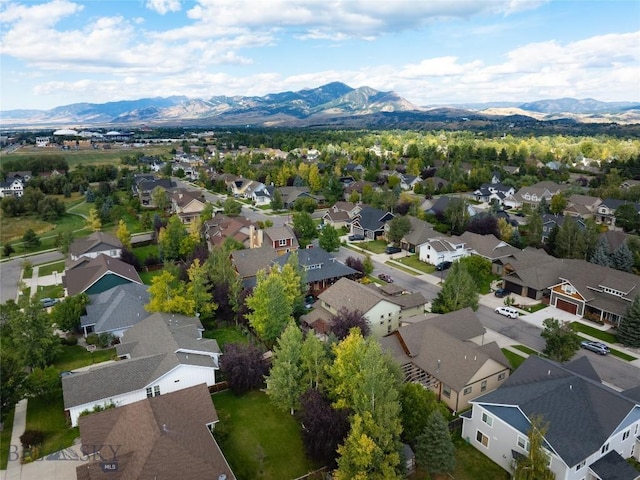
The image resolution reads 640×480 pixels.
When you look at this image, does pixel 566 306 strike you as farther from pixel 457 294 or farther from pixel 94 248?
pixel 94 248

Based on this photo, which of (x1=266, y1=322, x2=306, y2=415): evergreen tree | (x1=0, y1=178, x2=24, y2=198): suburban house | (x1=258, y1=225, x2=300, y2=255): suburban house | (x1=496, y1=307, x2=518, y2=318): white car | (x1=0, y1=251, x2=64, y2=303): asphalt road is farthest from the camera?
(x1=0, y1=178, x2=24, y2=198): suburban house

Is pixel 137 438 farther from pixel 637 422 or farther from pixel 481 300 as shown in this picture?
pixel 481 300

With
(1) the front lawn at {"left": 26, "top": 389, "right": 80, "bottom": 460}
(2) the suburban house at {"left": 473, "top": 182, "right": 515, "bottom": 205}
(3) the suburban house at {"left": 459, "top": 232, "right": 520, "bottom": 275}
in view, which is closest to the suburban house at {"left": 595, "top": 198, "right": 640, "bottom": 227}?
(2) the suburban house at {"left": 473, "top": 182, "right": 515, "bottom": 205}

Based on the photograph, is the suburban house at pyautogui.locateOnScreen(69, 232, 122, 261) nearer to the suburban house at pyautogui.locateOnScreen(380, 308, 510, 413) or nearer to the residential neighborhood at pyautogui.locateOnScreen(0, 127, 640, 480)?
the residential neighborhood at pyautogui.locateOnScreen(0, 127, 640, 480)

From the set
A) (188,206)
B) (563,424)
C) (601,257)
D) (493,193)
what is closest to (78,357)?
(563,424)

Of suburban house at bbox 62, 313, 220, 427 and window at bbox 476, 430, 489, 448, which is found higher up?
suburban house at bbox 62, 313, 220, 427

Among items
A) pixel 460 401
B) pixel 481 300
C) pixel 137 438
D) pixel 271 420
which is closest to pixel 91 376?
pixel 137 438

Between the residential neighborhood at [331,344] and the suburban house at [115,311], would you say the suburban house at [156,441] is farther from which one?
the suburban house at [115,311]
